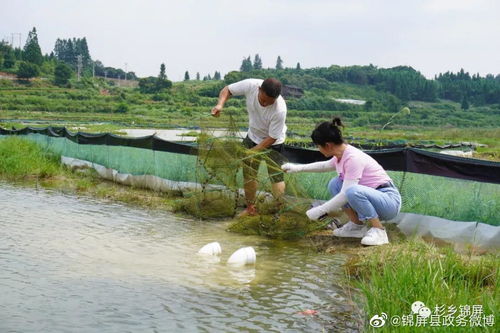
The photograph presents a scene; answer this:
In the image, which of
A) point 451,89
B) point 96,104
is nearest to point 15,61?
point 96,104

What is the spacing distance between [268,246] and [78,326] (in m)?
2.70

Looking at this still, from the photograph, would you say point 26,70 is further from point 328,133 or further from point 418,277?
point 418,277

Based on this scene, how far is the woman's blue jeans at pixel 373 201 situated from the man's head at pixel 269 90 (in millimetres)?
1605

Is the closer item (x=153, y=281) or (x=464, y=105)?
(x=153, y=281)

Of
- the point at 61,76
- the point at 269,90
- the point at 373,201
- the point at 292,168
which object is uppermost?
the point at 61,76

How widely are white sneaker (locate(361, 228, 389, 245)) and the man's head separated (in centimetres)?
192

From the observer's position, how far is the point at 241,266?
505cm

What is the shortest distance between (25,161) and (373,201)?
8.30 meters

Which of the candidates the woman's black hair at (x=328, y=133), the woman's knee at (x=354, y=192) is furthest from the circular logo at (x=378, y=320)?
the woman's black hair at (x=328, y=133)

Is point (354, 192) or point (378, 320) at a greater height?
point (354, 192)

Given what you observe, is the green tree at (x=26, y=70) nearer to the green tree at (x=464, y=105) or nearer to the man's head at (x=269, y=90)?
the green tree at (x=464, y=105)

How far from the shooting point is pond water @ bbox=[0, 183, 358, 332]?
368cm

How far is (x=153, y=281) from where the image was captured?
14.8ft

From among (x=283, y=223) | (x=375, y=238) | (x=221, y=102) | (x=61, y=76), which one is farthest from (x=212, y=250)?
(x=61, y=76)
